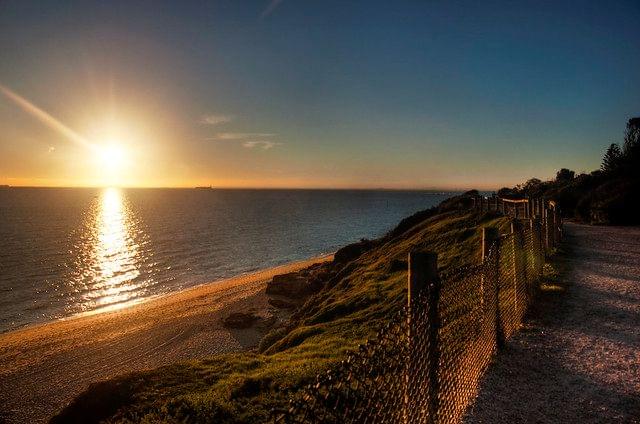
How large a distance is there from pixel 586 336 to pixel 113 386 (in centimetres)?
1149

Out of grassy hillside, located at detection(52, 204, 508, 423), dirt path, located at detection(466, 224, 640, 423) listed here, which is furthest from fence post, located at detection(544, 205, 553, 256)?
dirt path, located at detection(466, 224, 640, 423)

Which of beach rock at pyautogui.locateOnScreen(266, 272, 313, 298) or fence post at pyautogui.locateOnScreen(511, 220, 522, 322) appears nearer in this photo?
fence post at pyautogui.locateOnScreen(511, 220, 522, 322)

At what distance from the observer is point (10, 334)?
27.2m

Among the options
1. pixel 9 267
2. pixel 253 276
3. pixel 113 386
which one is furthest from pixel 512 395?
pixel 9 267

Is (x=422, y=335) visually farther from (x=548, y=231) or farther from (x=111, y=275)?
(x=111, y=275)

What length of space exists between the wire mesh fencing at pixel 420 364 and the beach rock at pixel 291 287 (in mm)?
22475

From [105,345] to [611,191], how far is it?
37.7 meters

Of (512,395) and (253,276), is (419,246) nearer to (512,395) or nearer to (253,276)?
(512,395)

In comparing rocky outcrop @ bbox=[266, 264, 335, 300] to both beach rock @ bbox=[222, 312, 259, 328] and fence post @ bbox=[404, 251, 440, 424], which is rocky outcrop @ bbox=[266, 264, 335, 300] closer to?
beach rock @ bbox=[222, 312, 259, 328]

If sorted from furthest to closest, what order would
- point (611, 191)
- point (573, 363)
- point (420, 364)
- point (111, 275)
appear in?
1. point (111, 275)
2. point (611, 191)
3. point (573, 363)
4. point (420, 364)

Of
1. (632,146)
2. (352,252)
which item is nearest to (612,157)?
(632,146)

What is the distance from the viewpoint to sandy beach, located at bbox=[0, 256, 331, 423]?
19.1 meters

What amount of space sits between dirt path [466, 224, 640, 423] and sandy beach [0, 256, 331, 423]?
16.4 meters

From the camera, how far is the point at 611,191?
30656 mm
